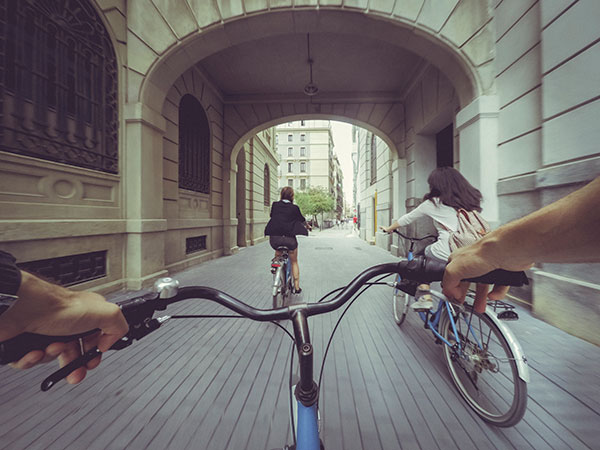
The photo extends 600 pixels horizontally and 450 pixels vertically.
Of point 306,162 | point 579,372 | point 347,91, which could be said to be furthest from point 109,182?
point 306,162

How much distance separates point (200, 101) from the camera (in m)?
7.93

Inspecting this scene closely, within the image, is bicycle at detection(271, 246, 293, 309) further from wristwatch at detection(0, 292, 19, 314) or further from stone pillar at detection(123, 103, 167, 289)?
wristwatch at detection(0, 292, 19, 314)

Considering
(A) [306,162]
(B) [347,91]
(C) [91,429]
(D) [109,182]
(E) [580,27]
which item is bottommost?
(C) [91,429]

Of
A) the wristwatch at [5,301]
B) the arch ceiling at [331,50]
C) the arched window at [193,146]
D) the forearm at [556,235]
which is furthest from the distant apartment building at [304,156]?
the wristwatch at [5,301]

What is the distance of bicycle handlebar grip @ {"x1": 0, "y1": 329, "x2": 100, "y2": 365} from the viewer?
0.52m

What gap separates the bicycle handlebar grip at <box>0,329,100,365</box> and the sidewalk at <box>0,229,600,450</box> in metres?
1.57

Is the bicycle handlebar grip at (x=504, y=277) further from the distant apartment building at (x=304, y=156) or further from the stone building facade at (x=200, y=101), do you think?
the distant apartment building at (x=304, y=156)

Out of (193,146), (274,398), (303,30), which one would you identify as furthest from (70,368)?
(193,146)

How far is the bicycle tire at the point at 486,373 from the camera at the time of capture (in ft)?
5.49

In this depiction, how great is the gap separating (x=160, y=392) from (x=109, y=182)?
409 centimetres

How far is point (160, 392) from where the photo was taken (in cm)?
216

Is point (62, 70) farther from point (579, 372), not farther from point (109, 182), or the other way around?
point (579, 372)

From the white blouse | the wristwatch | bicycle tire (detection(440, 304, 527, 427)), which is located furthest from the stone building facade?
the wristwatch

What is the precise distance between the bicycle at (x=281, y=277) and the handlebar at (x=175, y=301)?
2894 mm
